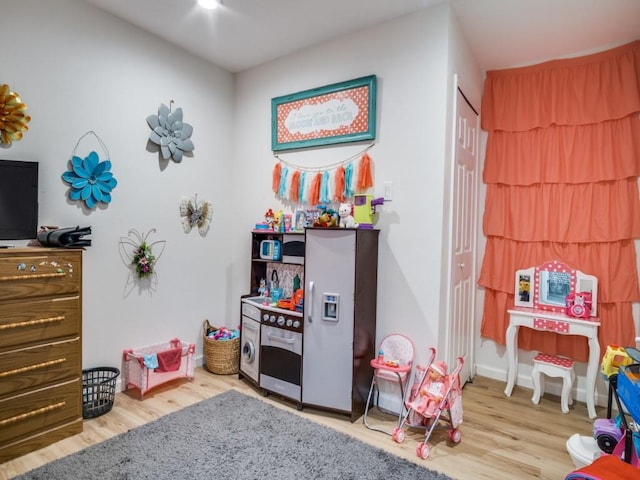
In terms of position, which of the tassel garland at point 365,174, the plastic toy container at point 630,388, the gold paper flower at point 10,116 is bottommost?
the plastic toy container at point 630,388

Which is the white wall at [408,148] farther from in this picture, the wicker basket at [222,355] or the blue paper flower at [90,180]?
the blue paper flower at [90,180]

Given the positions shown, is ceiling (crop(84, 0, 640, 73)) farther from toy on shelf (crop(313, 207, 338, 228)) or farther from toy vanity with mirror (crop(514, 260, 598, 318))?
toy vanity with mirror (crop(514, 260, 598, 318))

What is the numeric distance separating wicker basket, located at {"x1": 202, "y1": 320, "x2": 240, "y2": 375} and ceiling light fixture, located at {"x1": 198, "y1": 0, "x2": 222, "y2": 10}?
8.44 ft

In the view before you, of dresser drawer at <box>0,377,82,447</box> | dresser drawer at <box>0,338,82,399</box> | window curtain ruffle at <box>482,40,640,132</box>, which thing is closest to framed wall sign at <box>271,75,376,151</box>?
window curtain ruffle at <box>482,40,640,132</box>

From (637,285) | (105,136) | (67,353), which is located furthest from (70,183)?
(637,285)

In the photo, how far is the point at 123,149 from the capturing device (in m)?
2.79

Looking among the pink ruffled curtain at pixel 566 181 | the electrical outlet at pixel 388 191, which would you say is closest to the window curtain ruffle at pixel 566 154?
the pink ruffled curtain at pixel 566 181

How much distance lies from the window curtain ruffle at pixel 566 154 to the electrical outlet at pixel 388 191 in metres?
1.19

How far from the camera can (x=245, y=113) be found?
11.6ft

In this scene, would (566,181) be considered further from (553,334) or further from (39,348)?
(39,348)

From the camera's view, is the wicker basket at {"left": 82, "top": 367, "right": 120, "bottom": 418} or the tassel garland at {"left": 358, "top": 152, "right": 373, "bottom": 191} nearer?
the wicker basket at {"left": 82, "top": 367, "right": 120, "bottom": 418}

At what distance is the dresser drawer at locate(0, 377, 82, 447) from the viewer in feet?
6.47

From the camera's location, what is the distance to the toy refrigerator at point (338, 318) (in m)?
2.46

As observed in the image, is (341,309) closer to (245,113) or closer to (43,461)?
(43,461)
